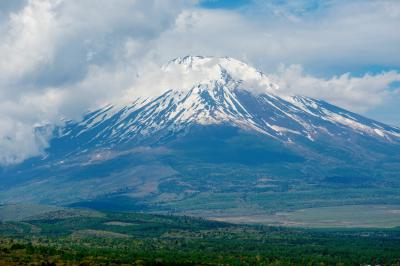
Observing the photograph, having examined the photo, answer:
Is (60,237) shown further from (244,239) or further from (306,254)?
(306,254)

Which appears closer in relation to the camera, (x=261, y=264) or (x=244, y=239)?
(x=261, y=264)

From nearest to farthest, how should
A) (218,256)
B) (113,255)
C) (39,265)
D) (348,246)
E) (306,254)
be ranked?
(39,265) < (113,255) < (218,256) < (306,254) < (348,246)

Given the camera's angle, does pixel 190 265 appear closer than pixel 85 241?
Yes

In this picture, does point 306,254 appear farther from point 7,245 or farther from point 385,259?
point 7,245

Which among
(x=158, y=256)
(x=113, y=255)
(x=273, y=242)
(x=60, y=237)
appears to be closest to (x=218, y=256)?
(x=158, y=256)

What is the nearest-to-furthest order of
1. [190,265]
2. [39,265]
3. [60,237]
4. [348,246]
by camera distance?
[39,265]
[190,265]
[348,246]
[60,237]

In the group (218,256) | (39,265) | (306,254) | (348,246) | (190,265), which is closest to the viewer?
(39,265)

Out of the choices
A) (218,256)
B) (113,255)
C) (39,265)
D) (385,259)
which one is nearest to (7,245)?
(113,255)

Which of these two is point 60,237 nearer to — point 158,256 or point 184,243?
point 184,243

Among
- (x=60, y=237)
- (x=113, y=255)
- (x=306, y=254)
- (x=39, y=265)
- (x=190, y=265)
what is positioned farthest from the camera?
(x=60, y=237)

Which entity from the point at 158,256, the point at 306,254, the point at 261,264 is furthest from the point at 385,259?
the point at 158,256
